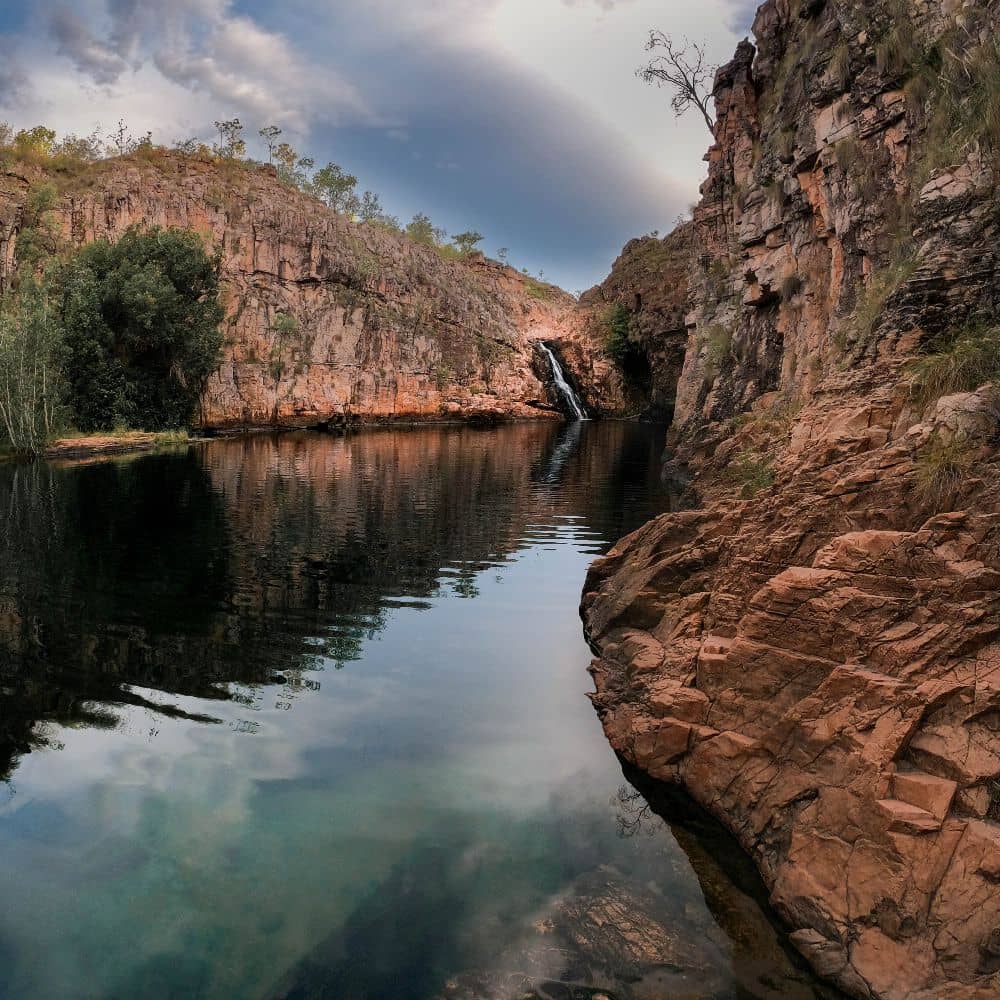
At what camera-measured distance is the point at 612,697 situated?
10.1 metres

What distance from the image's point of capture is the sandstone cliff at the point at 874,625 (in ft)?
17.4

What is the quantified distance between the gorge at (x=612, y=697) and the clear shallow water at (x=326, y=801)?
0.15ft

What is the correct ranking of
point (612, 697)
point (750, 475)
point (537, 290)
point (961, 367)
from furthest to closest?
1. point (537, 290)
2. point (750, 475)
3. point (612, 697)
4. point (961, 367)

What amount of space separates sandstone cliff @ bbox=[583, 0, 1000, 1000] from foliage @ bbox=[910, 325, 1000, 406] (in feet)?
0.12

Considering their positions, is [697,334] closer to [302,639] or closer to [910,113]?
[910,113]

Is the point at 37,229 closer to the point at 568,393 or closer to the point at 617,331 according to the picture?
the point at 568,393

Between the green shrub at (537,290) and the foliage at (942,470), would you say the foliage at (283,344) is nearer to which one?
the green shrub at (537,290)

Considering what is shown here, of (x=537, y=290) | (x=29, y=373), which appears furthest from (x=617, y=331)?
(x=29, y=373)

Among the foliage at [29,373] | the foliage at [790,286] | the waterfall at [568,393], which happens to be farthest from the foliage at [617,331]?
the foliage at [29,373]

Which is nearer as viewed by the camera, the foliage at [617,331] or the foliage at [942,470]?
the foliage at [942,470]

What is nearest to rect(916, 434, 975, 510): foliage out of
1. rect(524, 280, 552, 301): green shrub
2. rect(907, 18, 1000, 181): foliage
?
rect(907, 18, 1000, 181): foliage

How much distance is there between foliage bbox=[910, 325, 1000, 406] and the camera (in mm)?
8891

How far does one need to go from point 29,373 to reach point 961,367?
149ft

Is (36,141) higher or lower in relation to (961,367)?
higher
